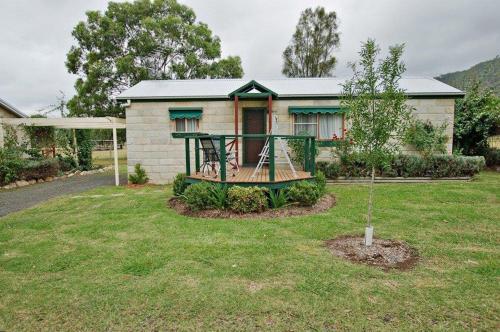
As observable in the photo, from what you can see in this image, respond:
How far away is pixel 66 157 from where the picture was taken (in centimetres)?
1406

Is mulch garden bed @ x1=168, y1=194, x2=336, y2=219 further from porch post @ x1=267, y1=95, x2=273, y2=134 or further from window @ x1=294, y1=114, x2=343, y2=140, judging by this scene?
window @ x1=294, y1=114, x2=343, y2=140

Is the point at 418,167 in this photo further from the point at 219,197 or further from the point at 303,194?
the point at 219,197

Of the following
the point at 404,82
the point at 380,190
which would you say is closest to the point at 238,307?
the point at 380,190

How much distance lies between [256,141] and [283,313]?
792 centimetres

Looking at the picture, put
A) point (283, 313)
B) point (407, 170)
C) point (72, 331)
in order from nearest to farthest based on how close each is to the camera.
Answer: point (72, 331) < point (283, 313) < point (407, 170)

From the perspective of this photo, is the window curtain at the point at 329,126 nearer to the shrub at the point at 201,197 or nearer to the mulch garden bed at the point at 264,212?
the mulch garden bed at the point at 264,212

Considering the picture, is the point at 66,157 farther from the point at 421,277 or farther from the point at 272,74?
the point at 272,74

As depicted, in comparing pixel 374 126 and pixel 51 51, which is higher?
pixel 51 51

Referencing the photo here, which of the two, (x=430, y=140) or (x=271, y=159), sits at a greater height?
(x=430, y=140)

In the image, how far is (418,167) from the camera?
9266 millimetres

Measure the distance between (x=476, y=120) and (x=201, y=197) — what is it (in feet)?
38.7

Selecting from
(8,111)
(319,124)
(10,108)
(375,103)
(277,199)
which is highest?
(10,108)

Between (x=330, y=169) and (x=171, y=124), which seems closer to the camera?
(x=330, y=169)

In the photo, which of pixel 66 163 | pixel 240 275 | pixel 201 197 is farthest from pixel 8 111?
pixel 240 275
